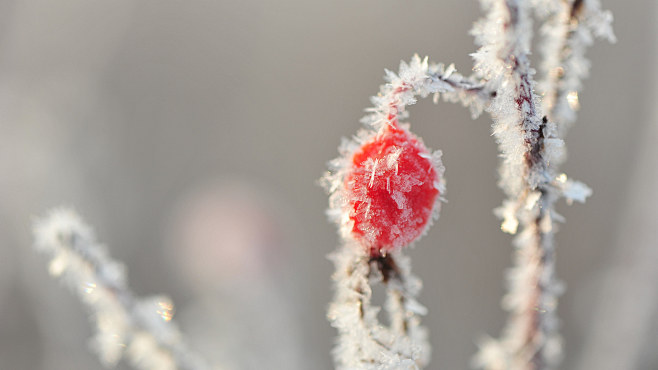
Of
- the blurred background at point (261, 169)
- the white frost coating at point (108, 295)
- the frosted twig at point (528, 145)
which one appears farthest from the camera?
the blurred background at point (261, 169)

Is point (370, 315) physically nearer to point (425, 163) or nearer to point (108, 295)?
point (425, 163)

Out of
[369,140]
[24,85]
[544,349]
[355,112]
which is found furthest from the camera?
[355,112]

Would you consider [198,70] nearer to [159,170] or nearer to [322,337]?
[159,170]

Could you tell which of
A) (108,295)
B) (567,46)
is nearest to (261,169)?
(108,295)

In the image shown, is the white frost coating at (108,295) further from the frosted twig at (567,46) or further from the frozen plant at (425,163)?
the frosted twig at (567,46)

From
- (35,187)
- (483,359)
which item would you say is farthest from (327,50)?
(483,359)

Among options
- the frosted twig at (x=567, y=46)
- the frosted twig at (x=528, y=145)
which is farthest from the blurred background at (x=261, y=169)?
the frosted twig at (x=567, y=46)

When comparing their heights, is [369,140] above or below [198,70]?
below
